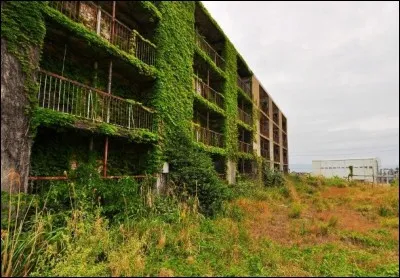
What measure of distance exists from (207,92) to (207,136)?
296cm

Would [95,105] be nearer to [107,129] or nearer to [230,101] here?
[107,129]

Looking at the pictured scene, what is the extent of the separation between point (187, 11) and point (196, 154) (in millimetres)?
8084

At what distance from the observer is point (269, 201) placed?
45.0ft

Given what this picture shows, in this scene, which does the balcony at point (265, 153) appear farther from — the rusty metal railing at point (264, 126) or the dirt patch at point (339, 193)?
the dirt patch at point (339, 193)

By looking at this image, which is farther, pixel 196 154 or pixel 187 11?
pixel 187 11

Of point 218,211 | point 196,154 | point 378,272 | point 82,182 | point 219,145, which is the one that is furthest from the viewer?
point 219,145

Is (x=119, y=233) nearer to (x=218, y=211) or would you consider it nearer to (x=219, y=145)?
(x=218, y=211)

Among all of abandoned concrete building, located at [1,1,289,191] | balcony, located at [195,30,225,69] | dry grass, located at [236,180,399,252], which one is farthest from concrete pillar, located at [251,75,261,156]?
dry grass, located at [236,180,399,252]

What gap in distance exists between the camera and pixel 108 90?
397 inches

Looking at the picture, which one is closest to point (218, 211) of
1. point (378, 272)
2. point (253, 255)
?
point (253, 255)

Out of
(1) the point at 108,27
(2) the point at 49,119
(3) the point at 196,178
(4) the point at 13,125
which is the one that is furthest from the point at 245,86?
(4) the point at 13,125

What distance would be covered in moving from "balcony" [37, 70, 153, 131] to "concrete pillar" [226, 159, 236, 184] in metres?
8.07

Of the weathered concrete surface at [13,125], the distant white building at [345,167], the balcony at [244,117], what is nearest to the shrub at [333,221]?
the weathered concrete surface at [13,125]

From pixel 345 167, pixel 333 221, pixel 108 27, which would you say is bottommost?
pixel 333 221
